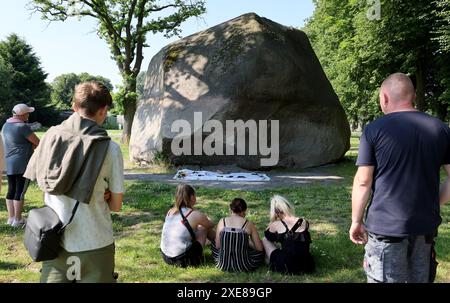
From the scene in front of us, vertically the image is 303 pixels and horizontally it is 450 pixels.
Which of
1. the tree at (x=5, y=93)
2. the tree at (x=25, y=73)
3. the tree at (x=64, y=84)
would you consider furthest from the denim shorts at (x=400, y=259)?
the tree at (x=64, y=84)

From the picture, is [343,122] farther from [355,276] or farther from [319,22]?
[319,22]

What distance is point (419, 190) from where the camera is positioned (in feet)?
10.5

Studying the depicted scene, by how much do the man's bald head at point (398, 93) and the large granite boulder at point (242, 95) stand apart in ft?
31.8

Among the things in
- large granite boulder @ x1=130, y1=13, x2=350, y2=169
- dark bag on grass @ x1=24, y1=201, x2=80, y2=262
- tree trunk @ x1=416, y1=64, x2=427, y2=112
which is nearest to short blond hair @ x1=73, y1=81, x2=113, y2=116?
dark bag on grass @ x1=24, y1=201, x2=80, y2=262

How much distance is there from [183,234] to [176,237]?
0.09 m

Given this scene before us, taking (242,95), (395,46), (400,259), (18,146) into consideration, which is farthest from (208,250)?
(395,46)

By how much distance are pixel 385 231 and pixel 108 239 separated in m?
1.98

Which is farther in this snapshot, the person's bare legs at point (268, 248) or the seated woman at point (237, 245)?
the person's bare legs at point (268, 248)

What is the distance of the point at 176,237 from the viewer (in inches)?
214

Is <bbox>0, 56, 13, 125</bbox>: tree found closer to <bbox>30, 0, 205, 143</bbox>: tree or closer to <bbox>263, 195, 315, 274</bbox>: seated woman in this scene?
<bbox>30, 0, 205, 143</bbox>: tree

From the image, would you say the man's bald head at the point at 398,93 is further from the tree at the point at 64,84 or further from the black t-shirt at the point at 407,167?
the tree at the point at 64,84

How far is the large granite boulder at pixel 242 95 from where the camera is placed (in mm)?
13242

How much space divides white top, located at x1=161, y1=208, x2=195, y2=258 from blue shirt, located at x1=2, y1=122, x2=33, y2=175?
2875 mm

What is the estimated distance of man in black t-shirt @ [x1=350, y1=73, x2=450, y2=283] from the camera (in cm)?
319
